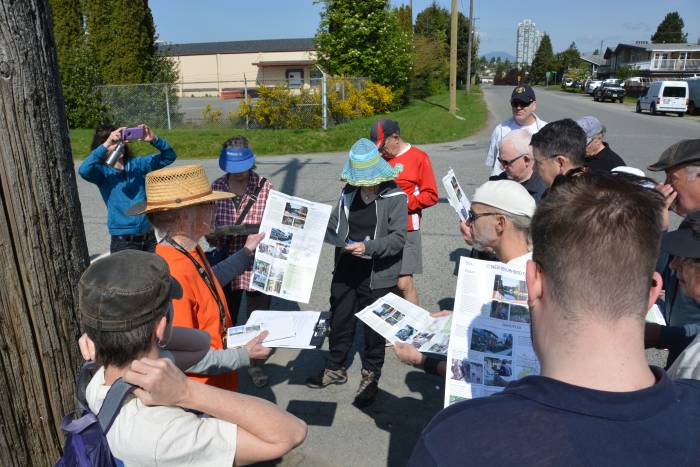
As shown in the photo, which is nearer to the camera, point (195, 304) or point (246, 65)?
point (195, 304)

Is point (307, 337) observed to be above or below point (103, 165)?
below

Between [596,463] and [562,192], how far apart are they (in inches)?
22.0

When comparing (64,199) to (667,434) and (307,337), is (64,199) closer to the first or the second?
(307,337)

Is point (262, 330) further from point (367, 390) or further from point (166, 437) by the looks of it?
point (367, 390)

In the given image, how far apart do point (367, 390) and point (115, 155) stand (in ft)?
9.09

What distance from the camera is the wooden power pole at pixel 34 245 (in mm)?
1975

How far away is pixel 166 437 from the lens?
57.4 inches

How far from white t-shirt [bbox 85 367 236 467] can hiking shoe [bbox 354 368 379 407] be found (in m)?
2.39

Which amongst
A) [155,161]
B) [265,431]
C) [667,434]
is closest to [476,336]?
[265,431]

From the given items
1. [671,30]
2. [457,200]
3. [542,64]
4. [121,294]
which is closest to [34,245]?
[121,294]

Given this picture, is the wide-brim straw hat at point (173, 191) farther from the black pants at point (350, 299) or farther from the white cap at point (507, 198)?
the black pants at point (350, 299)

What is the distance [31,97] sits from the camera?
2000 mm

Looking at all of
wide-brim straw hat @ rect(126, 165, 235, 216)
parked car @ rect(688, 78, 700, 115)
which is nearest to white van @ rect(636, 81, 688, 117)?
parked car @ rect(688, 78, 700, 115)

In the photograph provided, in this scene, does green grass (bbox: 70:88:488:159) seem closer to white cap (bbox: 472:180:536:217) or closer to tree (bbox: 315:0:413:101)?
tree (bbox: 315:0:413:101)
